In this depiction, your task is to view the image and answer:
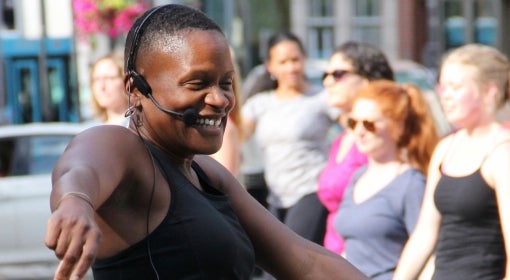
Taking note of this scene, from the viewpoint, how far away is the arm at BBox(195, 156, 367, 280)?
9.62ft

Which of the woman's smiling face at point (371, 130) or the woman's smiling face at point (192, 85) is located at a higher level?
the woman's smiling face at point (192, 85)

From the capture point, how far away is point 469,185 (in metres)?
4.53

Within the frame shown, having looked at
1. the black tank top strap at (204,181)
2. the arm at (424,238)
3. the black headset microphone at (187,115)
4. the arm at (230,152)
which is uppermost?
the black headset microphone at (187,115)

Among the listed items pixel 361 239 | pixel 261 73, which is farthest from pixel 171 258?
pixel 261 73

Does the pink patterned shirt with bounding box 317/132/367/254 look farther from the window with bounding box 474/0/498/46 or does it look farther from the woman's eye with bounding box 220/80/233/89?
the window with bounding box 474/0/498/46

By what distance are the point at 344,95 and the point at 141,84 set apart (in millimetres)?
3962

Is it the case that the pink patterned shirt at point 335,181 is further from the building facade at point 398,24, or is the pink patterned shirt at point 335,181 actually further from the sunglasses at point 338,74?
the building facade at point 398,24

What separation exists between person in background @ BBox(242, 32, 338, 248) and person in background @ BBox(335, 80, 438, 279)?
4.23 feet

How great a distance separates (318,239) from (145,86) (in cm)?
390

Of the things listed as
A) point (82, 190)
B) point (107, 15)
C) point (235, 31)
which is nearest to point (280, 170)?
point (82, 190)

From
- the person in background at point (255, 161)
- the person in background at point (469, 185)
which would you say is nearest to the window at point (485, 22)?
the person in background at point (255, 161)

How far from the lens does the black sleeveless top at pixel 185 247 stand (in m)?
2.53

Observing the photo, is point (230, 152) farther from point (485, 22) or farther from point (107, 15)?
point (485, 22)

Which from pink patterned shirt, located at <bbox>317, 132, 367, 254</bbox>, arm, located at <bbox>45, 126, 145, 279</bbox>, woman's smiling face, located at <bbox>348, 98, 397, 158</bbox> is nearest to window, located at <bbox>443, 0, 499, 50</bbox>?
pink patterned shirt, located at <bbox>317, 132, 367, 254</bbox>
